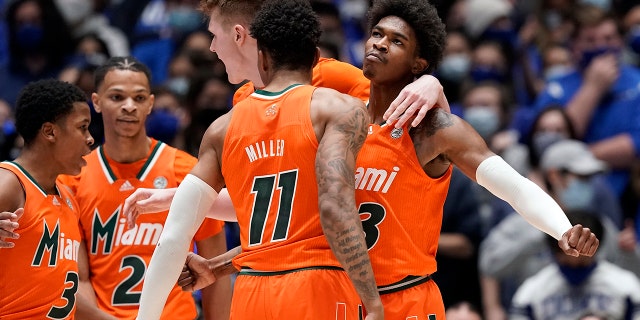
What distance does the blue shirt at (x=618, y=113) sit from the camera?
36.2 ft

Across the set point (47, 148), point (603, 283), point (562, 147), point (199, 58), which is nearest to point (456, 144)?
point (47, 148)

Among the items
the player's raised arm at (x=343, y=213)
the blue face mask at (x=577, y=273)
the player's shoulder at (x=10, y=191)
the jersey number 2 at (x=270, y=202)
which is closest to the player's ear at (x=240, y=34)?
the jersey number 2 at (x=270, y=202)

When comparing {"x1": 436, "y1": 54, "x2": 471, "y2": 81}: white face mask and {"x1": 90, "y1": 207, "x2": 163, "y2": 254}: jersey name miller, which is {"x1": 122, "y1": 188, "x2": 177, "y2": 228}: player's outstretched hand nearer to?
{"x1": 90, "y1": 207, "x2": 163, "y2": 254}: jersey name miller

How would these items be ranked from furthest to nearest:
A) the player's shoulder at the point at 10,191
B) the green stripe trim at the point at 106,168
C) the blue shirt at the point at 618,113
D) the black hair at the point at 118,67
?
the blue shirt at the point at 618,113, the black hair at the point at 118,67, the green stripe trim at the point at 106,168, the player's shoulder at the point at 10,191

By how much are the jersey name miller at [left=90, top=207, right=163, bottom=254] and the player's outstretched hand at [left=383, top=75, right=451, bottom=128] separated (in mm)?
1913

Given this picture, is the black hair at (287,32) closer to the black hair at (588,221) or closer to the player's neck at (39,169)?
the player's neck at (39,169)

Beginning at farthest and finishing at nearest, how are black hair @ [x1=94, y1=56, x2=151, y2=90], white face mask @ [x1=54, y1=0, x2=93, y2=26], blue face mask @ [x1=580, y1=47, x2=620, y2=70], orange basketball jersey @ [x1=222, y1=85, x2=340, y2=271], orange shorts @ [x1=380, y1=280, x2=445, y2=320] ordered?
white face mask @ [x1=54, y1=0, x2=93, y2=26] < blue face mask @ [x1=580, y1=47, x2=620, y2=70] < black hair @ [x1=94, y1=56, x2=151, y2=90] < orange shorts @ [x1=380, y1=280, x2=445, y2=320] < orange basketball jersey @ [x1=222, y1=85, x2=340, y2=271]

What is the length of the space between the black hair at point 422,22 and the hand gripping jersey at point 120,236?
74.4 inches

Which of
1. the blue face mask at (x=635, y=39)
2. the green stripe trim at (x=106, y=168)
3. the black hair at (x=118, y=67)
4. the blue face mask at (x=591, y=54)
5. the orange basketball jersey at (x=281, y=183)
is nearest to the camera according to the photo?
the orange basketball jersey at (x=281, y=183)

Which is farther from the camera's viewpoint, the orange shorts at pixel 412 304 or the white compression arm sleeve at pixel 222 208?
the white compression arm sleeve at pixel 222 208

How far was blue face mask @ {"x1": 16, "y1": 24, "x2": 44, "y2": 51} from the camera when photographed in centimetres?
1192

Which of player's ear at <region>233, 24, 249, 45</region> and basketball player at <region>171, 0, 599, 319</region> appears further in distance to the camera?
player's ear at <region>233, 24, 249, 45</region>

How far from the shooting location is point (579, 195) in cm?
1002

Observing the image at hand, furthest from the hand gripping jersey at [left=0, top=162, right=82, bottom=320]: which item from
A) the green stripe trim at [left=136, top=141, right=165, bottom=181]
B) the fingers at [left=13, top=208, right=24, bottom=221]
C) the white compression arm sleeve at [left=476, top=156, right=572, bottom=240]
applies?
the white compression arm sleeve at [left=476, top=156, right=572, bottom=240]
